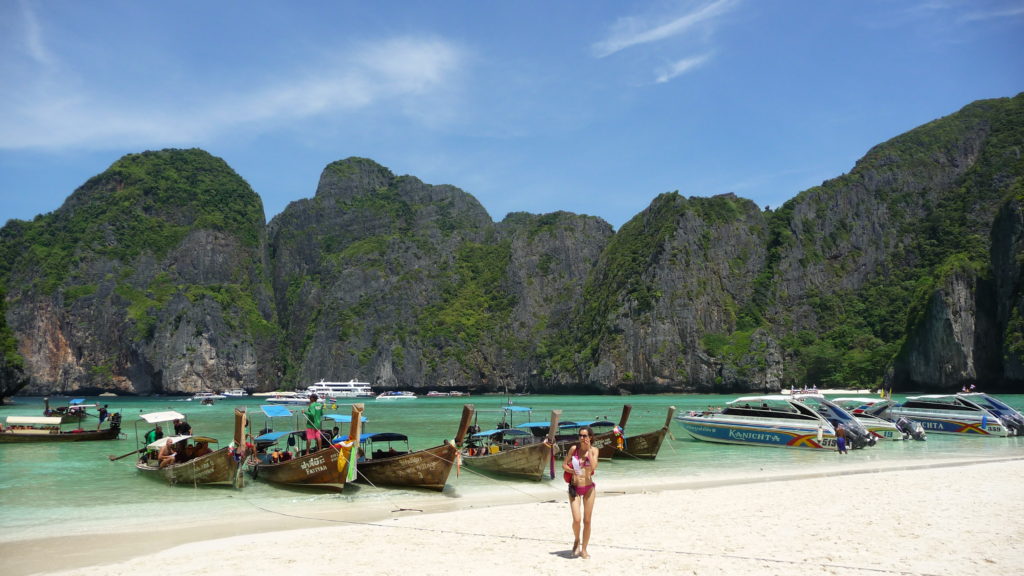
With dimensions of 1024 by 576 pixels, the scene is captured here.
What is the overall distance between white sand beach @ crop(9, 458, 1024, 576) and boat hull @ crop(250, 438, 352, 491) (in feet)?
7.73

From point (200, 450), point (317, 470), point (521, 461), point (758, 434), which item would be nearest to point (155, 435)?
point (200, 450)

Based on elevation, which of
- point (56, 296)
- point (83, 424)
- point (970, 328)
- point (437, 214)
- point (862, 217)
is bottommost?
point (83, 424)

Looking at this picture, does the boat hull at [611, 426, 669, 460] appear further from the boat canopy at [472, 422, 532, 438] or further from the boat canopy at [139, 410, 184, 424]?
the boat canopy at [139, 410, 184, 424]

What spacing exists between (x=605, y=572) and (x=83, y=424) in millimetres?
57490

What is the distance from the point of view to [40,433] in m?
36.0

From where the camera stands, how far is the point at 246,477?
21906 mm

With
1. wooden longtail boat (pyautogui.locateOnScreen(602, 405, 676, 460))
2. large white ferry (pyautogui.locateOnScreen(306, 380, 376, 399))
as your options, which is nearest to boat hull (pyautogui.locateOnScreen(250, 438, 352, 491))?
wooden longtail boat (pyautogui.locateOnScreen(602, 405, 676, 460))

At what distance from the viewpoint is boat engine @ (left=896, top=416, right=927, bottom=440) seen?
32234mm

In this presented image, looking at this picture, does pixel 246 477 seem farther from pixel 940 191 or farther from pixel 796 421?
pixel 940 191

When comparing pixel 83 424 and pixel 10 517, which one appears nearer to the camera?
pixel 10 517

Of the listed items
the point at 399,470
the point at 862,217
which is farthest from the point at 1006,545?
the point at 862,217

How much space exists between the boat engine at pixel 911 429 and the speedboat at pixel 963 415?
160 centimetres

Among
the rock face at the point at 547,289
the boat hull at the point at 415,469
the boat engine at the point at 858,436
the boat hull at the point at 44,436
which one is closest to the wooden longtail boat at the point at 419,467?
the boat hull at the point at 415,469

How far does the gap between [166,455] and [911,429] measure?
A: 3300 centimetres
